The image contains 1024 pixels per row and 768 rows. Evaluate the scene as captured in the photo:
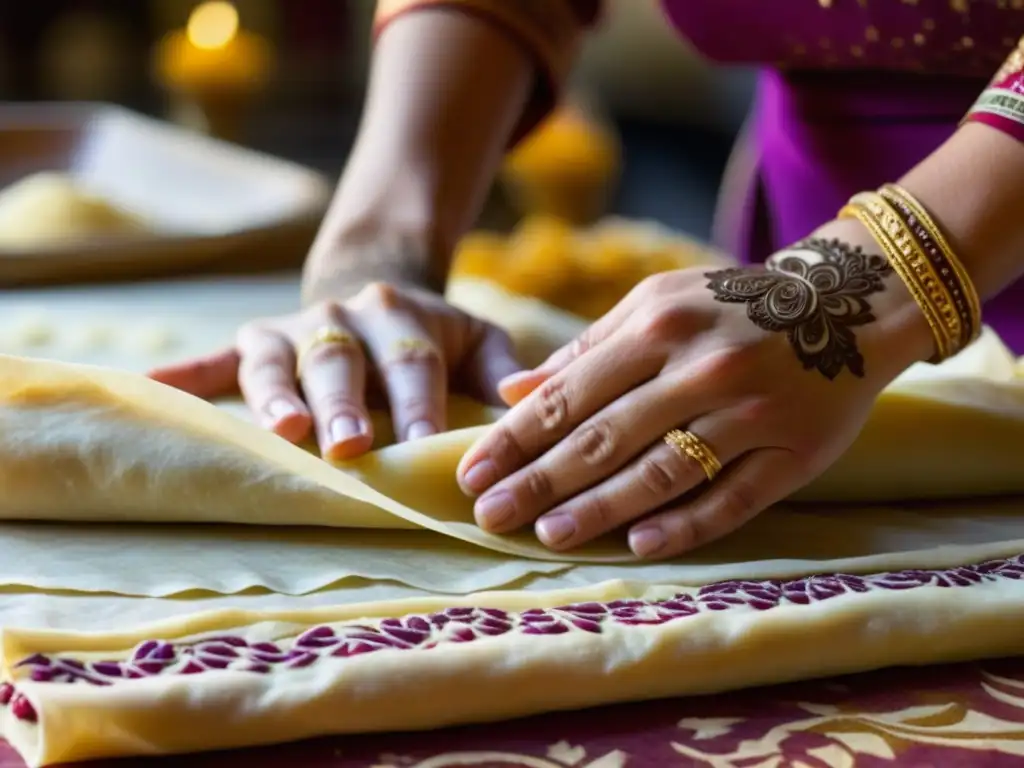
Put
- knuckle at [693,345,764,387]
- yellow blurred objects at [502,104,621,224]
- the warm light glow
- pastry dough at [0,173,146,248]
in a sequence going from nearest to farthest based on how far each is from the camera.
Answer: knuckle at [693,345,764,387] < pastry dough at [0,173,146,248] < the warm light glow < yellow blurred objects at [502,104,621,224]

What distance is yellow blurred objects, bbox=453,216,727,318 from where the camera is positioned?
1247mm

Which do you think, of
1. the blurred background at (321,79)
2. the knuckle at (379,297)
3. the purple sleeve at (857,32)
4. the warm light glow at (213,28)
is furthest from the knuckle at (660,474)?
the blurred background at (321,79)

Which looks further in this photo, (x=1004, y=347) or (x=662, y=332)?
(x=1004, y=347)

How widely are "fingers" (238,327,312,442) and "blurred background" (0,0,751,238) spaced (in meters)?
2.53

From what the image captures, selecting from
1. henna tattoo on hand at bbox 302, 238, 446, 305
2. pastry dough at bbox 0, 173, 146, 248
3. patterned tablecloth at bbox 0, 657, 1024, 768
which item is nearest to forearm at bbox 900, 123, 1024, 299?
patterned tablecloth at bbox 0, 657, 1024, 768

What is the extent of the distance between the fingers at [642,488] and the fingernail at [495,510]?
0.02 metres

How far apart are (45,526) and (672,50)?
11.1 ft

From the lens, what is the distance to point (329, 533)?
62 cm

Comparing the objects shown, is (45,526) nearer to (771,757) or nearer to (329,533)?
(329,533)

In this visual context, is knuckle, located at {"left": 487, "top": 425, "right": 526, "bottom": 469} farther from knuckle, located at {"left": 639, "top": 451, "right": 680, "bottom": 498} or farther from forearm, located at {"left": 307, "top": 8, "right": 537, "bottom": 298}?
forearm, located at {"left": 307, "top": 8, "right": 537, "bottom": 298}

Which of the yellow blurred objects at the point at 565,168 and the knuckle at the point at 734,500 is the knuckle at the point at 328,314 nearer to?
the knuckle at the point at 734,500

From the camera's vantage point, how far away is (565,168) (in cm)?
218

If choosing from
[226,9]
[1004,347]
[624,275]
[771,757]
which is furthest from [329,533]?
[226,9]

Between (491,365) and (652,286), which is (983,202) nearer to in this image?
(652,286)
